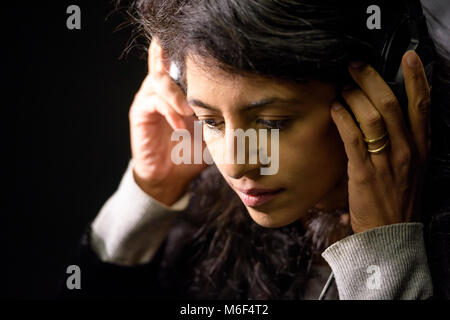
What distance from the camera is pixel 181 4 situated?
910 millimetres

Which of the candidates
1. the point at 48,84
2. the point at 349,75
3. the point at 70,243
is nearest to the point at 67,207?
the point at 70,243

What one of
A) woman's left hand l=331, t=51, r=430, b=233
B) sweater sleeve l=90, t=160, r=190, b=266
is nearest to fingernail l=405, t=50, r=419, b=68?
woman's left hand l=331, t=51, r=430, b=233

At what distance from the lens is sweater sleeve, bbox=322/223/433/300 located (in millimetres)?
942

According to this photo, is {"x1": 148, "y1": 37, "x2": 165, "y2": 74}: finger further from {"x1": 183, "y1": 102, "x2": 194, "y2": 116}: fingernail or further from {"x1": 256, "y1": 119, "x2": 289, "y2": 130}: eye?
{"x1": 256, "y1": 119, "x2": 289, "y2": 130}: eye

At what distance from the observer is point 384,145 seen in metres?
0.93

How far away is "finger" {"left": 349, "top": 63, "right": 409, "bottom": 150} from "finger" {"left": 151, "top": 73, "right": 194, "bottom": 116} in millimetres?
403

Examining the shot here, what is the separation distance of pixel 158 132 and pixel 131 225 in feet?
0.79

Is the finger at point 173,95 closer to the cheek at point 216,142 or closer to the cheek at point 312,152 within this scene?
the cheek at point 216,142

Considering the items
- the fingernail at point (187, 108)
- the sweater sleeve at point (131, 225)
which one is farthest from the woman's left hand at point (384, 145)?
the sweater sleeve at point (131, 225)

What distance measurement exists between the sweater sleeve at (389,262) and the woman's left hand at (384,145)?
0.03 m

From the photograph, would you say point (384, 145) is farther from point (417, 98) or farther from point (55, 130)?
point (55, 130)

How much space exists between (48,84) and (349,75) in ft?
3.07

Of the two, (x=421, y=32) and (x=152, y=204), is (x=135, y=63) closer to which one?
(x=152, y=204)

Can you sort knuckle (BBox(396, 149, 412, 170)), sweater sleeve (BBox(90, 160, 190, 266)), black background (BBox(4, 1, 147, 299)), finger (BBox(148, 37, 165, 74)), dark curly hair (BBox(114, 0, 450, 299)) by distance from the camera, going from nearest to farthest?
dark curly hair (BBox(114, 0, 450, 299)), knuckle (BBox(396, 149, 412, 170)), finger (BBox(148, 37, 165, 74)), sweater sleeve (BBox(90, 160, 190, 266)), black background (BBox(4, 1, 147, 299))
